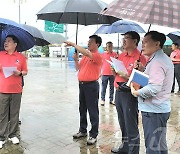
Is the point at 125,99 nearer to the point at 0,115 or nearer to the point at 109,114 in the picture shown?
the point at 0,115

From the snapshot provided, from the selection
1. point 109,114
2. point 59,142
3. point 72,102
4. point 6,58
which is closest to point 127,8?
point 6,58

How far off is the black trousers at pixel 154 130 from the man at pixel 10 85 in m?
2.17

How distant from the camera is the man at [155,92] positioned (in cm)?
274

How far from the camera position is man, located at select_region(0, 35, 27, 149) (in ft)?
13.5

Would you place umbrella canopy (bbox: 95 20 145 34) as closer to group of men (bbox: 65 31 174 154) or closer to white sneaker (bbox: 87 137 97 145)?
group of men (bbox: 65 31 174 154)

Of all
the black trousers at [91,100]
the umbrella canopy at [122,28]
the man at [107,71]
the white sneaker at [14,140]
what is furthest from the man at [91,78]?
the man at [107,71]

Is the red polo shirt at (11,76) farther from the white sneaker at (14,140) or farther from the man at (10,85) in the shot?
the white sneaker at (14,140)

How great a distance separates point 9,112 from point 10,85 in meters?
0.52

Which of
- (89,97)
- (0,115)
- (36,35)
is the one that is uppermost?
(36,35)

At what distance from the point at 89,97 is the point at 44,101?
145 inches

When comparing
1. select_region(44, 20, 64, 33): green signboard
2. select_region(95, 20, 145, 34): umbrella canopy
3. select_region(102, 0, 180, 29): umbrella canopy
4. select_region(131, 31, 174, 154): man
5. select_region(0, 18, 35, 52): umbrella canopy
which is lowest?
select_region(131, 31, 174, 154): man

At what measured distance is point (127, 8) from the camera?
2.79 metres

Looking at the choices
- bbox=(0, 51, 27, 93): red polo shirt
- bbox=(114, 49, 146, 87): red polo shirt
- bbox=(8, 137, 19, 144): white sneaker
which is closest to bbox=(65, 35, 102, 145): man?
bbox=(114, 49, 146, 87): red polo shirt

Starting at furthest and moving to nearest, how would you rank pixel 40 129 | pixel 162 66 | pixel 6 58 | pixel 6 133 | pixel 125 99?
Result: 1. pixel 40 129
2. pixel 6 133
3. pixel 6 58
4. pixel 125 99
5. pixel 162 66
